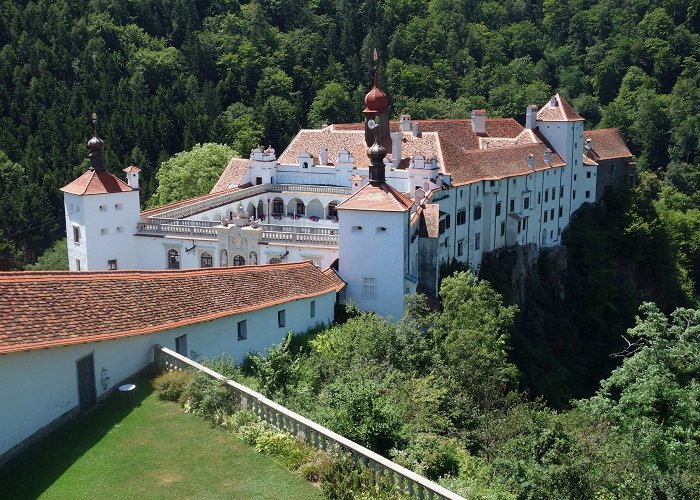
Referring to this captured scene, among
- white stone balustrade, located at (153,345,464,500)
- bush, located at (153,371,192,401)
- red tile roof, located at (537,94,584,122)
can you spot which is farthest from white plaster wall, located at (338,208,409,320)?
red tile roof, located at (537,94,584,122)

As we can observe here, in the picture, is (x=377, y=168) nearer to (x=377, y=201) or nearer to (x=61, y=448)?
(x=377, y=201)

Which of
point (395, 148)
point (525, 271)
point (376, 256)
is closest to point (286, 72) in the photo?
point (525, 271)

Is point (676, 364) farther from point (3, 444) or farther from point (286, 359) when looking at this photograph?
point (3, 444)

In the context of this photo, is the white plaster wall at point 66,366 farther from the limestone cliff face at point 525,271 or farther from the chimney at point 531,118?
the chimney at point 531,118

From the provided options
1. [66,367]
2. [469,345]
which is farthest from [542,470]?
[469,345]

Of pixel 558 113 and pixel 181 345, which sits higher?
pixel 558 113

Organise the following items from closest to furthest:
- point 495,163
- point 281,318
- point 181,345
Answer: point 181,345
point 281,318
point 495,163

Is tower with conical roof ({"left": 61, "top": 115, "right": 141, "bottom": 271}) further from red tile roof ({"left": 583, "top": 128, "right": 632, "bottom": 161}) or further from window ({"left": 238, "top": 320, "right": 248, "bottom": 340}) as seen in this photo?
red tile roof ({"left": 583, "top": 128, "right": 632, "bottom": 161})

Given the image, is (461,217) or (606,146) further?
(606,146)
